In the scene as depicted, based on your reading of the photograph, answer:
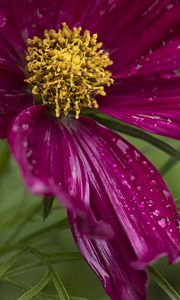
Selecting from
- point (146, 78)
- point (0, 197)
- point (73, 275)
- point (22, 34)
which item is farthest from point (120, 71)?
point (73, 275)

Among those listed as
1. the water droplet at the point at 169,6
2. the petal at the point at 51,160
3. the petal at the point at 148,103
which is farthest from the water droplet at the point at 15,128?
the water droplet at the point at 169,6

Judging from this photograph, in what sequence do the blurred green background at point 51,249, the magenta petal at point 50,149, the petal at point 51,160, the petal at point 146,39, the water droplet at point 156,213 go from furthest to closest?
the blurred green background at point 51,249, the petal at point 146,39, the water droplet at point 156,213, the magenta petal at point 50,149, the petal at point 51,160

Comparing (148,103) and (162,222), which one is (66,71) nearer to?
(148,103)

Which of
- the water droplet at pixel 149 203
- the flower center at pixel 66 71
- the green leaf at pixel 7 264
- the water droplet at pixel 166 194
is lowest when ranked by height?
the green leaf at pixel 7 264

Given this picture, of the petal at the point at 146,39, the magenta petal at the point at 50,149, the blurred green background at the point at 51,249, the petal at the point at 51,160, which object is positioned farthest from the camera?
the blurred green background at the point at 51,249

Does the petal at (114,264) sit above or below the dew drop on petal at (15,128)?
below

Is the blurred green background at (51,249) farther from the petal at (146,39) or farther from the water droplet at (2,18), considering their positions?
the water droplet at (2,18)

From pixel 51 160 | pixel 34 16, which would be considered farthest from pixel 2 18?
Answer: pixel 51 160
